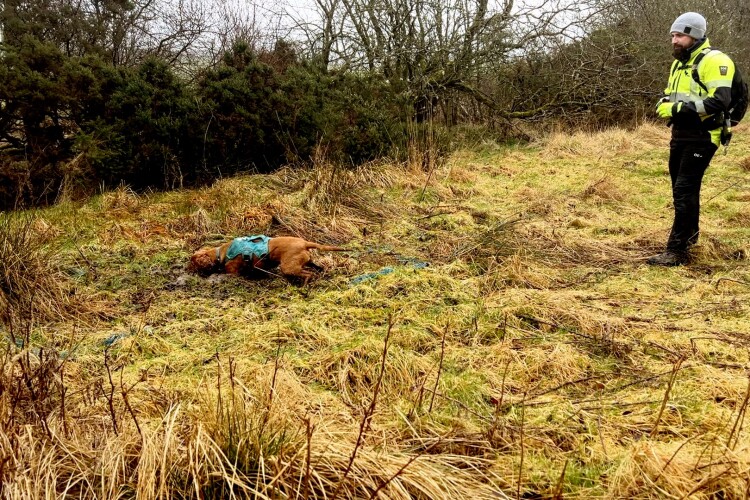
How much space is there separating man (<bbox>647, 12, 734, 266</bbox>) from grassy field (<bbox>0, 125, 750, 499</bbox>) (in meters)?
0.26

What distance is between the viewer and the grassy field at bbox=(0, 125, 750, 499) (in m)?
1.66

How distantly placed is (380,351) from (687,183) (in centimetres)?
315

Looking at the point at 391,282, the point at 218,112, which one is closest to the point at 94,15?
the point at 218,112

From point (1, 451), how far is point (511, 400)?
6.58ft

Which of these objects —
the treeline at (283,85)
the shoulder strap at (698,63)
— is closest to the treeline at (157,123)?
the treeline at (283,85)

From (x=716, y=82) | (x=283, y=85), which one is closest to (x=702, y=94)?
(x=716, y=82)

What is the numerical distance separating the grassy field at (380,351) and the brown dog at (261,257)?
5.3 inches

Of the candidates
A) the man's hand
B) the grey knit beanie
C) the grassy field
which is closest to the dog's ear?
the grassy field

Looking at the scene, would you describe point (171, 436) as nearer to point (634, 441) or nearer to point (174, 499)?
point (174, 499)

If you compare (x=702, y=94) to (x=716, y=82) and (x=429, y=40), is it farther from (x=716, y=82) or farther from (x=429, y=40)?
(x=429, y=40)

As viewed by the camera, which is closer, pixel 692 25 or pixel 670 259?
pixel 692 25

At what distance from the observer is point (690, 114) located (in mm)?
4133

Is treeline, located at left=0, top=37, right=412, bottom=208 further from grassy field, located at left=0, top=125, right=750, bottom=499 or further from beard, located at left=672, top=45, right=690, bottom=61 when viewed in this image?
beard, located at left=672, top=45, right=690, bottom=61

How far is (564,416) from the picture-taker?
2.24 metres
